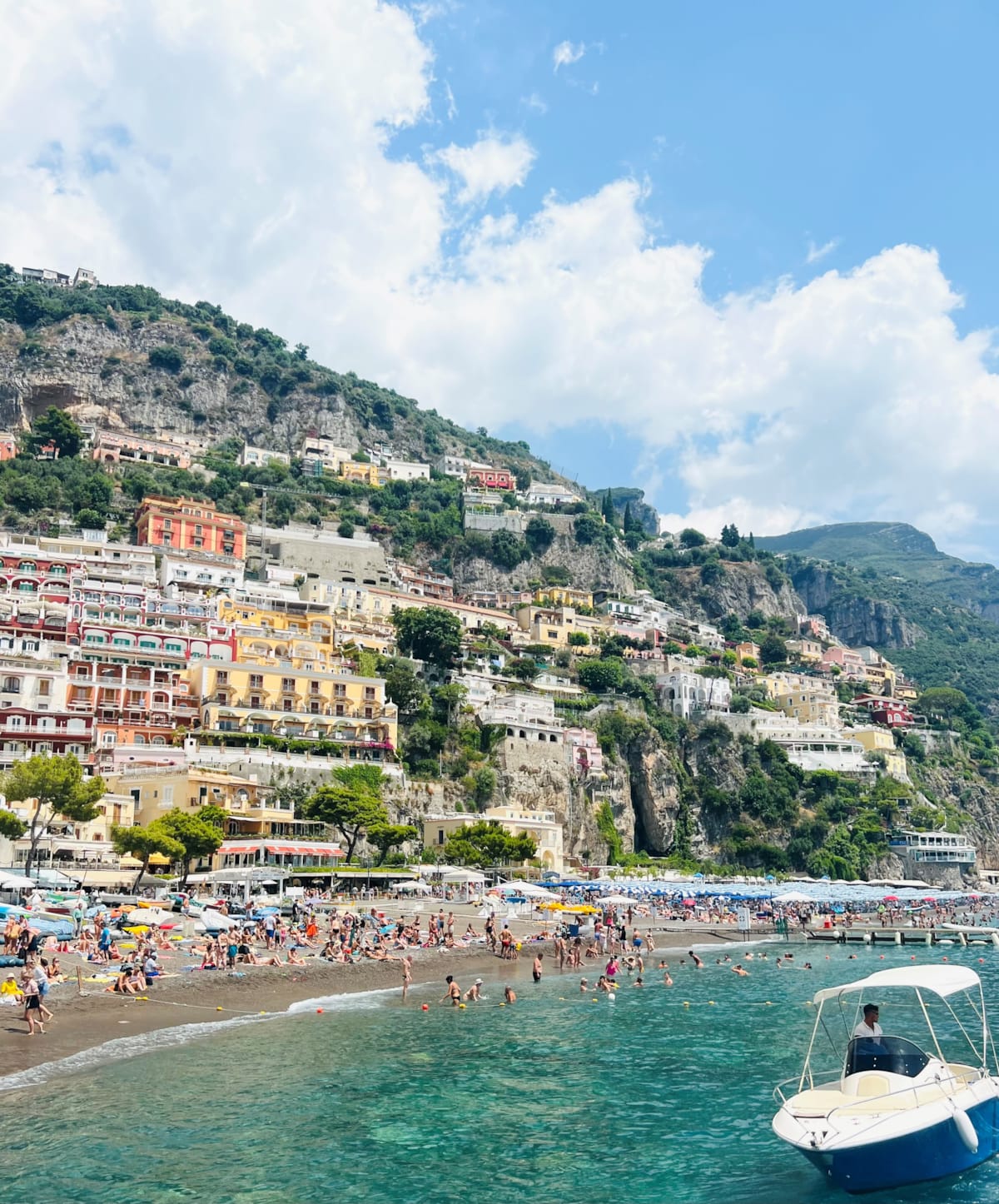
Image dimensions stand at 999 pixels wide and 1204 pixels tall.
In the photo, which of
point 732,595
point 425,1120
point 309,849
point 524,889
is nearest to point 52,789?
point 309,849

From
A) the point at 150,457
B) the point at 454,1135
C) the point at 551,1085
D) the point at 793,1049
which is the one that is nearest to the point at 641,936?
the point at 793,1049

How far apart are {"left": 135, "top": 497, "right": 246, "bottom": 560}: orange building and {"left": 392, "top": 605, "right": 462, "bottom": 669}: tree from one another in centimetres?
A: 2159

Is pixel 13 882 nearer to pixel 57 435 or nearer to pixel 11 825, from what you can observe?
pixel 11 825

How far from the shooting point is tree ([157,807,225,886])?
43.4m

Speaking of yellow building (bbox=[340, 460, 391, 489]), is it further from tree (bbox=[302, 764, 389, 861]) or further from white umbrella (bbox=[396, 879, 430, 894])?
white umbrella (bbox=[396, 879, 430, 894])

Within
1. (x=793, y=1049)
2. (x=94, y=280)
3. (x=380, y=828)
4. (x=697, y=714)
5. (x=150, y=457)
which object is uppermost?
(x=94, y=280)

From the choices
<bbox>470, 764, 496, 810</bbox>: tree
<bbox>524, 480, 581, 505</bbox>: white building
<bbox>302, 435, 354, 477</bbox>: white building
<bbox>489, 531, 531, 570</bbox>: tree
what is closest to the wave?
<bbox>470, 764, 496, 810</bbox>: tree

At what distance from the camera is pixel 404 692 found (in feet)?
228

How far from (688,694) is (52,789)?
65003 millimetres

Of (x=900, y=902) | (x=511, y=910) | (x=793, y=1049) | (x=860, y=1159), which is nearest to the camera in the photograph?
(x=860, y=1159)

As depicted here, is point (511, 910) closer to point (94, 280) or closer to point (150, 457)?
point (150, 457)

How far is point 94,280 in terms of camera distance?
15475cm

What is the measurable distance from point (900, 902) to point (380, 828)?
3401 centimetres

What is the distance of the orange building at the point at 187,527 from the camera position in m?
88.7
